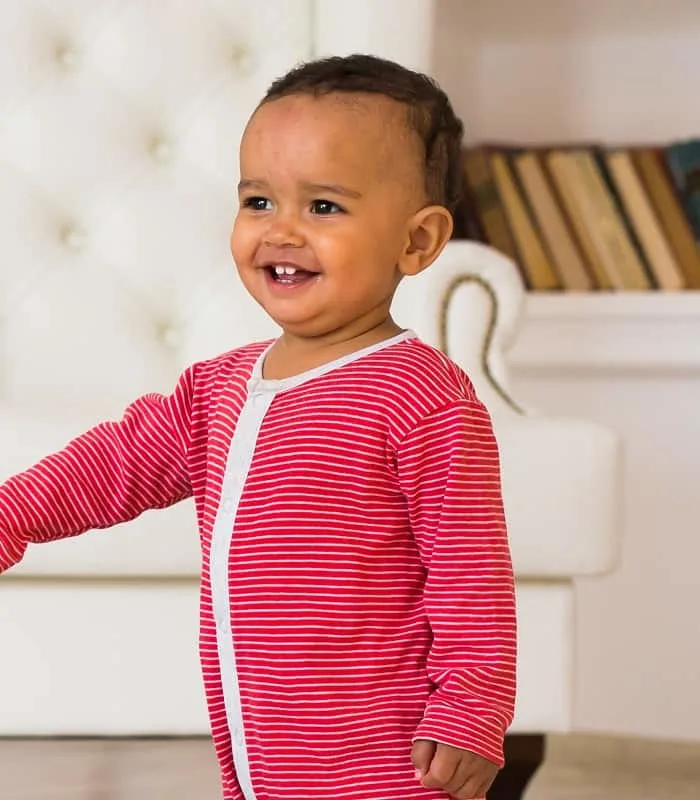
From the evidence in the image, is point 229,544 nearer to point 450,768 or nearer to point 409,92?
point 450,768

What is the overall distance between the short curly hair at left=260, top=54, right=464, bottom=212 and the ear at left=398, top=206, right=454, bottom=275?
0.05 ft

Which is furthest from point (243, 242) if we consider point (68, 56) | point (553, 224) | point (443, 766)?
point (553, 224)

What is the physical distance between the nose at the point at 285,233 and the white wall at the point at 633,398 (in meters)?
1.34

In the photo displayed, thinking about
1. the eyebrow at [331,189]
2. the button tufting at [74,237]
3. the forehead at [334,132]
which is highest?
the forehead at [334,132]

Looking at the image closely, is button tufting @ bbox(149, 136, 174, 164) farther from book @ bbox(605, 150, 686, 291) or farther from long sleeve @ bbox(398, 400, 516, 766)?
long sleeve @ bbox(398, 400, 516, 766)

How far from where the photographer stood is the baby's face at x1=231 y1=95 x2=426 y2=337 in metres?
0.84

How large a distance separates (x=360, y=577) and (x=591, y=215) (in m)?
1.45

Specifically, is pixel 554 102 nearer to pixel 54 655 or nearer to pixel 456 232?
pixel 456 232

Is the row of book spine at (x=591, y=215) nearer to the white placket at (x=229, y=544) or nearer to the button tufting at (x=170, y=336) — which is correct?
the button tufting at (x=170, y=336)

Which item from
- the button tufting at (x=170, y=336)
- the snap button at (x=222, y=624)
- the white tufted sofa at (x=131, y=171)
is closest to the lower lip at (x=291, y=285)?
the snap button at (x=222, y=624)

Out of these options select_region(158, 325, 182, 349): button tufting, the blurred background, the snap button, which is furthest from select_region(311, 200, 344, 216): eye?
select_region(158, 325, 182, 349): button tufting

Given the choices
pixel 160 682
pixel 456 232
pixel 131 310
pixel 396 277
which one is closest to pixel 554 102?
pixel 456 232

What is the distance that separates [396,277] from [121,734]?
70cm

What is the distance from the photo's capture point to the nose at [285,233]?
837mm
